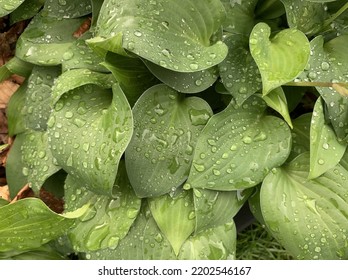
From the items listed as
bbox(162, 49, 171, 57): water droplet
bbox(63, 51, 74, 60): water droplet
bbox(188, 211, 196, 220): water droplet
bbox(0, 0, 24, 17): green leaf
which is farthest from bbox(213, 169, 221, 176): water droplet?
bbox(0, 0, 24, 17): green leaf

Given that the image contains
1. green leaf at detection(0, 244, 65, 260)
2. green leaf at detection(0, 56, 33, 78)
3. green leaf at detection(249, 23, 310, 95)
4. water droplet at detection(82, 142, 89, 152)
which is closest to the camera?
green leaf at detection(249, 23, 310, 95)

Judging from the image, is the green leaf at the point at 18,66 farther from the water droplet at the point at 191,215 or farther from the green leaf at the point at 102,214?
the water droplet at the point at 191,215

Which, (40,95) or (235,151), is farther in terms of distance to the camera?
(40,95)

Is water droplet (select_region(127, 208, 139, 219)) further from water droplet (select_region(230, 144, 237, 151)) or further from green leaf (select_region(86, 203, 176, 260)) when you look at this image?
water droplet (select_region(230, 144, 237, 151))

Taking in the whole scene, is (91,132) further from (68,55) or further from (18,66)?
(18,66)

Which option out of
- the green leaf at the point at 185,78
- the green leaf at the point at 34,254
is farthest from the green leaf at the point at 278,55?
the green leaf at the point at 34,254

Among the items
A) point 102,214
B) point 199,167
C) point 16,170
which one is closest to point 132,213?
point 102,214
